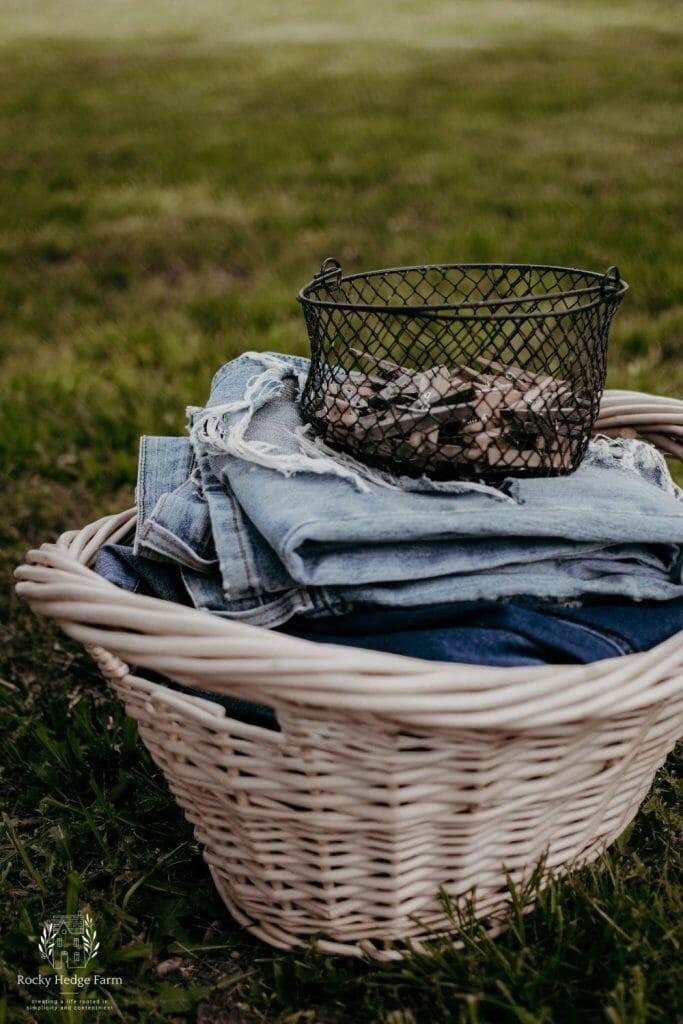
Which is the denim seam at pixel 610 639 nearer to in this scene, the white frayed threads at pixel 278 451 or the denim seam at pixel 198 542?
the white frayed threads at pixel 278 451

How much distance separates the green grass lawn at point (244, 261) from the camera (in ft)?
3.46

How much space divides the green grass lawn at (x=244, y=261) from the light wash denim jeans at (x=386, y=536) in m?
0.34

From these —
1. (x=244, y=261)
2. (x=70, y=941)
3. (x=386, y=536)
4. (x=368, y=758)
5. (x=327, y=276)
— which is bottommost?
(x=70, y=941)

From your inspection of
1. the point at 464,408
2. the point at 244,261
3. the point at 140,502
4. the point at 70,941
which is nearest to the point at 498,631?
the point at 464,408

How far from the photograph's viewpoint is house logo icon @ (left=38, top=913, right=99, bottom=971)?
43.0 inches

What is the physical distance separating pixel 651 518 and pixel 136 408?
151 centimetres

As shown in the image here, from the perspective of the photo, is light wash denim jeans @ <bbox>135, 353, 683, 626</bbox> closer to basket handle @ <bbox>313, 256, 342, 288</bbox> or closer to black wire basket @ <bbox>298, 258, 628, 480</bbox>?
black wire basket @ <bbox>298, 258, 628, 480</bbox>

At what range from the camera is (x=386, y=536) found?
3.19ft

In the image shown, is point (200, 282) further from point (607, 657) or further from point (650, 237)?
point (607, 657)

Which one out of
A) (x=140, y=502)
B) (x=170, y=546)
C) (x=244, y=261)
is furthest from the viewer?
(x=244, y=261)

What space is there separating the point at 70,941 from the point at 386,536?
57 cm

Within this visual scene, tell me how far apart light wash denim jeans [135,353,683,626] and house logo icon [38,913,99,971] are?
38 centimetres

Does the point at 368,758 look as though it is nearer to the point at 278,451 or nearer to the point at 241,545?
the point at 241,545

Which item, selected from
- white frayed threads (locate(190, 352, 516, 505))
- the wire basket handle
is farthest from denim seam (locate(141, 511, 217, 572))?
the wire basket handle
